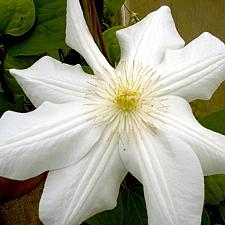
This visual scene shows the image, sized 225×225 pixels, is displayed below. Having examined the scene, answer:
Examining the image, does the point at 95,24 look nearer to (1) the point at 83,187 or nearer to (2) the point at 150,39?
(2) the point at 150,39

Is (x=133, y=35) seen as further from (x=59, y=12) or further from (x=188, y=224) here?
(x=188, y=224)

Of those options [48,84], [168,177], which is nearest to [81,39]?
[48,84]

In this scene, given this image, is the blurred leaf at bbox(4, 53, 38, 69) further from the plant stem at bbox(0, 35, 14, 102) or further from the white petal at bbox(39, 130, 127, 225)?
the white petal at bbox(39, 130, 127, 225)

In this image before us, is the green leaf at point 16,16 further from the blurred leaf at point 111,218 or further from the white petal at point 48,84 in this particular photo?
the blurred leaf at point 111,218

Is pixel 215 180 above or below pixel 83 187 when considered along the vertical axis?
below

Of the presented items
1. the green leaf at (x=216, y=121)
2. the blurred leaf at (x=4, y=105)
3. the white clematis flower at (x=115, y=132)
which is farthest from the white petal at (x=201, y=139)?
the blurred leaf at (x=4, y=105)

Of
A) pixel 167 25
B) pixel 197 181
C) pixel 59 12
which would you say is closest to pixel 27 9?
pixel 59 12
